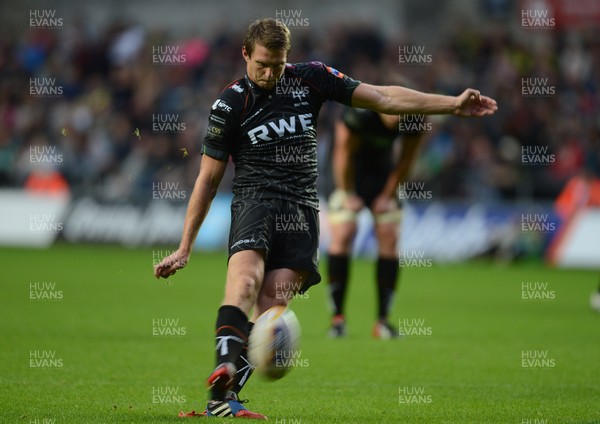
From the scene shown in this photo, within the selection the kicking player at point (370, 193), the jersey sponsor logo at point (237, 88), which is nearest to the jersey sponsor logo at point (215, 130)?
the jersey sponsor logo at point (237, 88)

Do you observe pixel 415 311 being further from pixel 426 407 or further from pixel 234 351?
pixel 234 351

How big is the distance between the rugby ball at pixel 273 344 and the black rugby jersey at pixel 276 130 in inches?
30.9

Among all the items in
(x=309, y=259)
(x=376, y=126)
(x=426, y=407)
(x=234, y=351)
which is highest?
(x=376, y=126)

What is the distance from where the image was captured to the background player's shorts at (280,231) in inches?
254

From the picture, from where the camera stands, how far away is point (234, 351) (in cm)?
609

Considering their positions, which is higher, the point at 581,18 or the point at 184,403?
the point at 581,18

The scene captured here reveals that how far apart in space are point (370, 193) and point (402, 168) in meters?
0.70

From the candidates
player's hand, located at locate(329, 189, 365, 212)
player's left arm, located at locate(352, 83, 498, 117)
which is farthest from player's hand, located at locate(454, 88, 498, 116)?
player's hand, located at locate(329, 189, 365, 212)

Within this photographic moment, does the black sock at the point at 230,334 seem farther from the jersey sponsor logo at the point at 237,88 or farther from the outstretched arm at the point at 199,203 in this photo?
the jersey sponsor logo at the point at 237,88

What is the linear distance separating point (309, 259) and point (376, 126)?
4.37 metres

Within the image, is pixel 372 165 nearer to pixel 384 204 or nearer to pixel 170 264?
pixel 384 204

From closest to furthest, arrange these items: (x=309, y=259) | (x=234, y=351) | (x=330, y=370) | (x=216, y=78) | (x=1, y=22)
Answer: (x=234, y=351) < (x=309, y=259) < (x=330, y=370) < (x=216, y=78) < (x=1, y=22)

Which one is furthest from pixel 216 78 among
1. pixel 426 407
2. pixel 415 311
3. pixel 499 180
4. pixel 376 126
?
pixel 426 407

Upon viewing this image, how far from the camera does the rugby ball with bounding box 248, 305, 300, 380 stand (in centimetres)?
614
